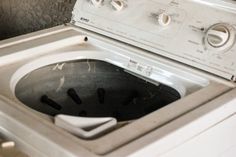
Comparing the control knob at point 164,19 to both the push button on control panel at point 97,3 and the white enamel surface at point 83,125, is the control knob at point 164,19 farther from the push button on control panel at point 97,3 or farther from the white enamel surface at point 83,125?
the white enamel surface at point 83,125

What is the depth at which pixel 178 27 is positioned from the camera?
50.2 inches

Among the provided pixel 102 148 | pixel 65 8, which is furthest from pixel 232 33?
pixel 65 8

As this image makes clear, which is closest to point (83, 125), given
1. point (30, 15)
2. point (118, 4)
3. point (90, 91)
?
point (90, 91)

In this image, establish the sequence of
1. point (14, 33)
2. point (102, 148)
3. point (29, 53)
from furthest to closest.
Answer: point (14, 33) → point (29, 53) → point (102, 148)

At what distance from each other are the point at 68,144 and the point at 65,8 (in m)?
1.02

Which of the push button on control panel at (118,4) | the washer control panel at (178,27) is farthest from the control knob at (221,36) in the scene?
the push button on control panel at (118,4)

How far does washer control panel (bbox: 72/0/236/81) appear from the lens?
1183 mm

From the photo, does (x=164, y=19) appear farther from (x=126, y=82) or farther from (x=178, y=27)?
(x=126, y=82)

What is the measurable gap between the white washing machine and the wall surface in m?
0.32

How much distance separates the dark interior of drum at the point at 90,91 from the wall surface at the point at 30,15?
465mm

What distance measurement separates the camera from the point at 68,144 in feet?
2.87

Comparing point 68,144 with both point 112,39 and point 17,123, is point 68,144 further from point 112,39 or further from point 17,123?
point 112,39

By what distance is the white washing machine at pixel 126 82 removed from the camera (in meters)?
0.93

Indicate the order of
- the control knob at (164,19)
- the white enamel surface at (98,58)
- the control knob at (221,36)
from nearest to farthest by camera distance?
the white enamel surface at (98,58), the control knob at (221,36), the control knob at (164,19)
